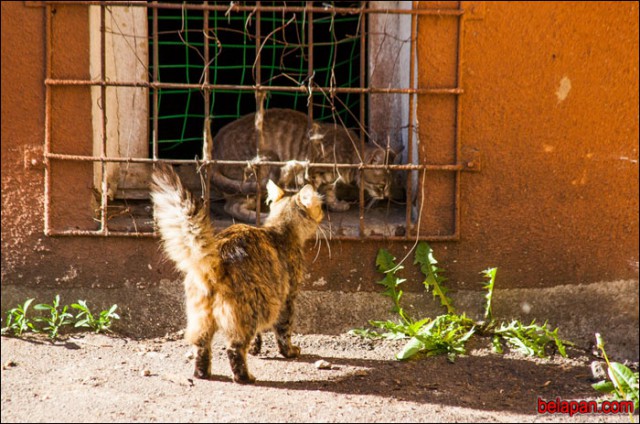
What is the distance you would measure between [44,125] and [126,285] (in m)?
1.11

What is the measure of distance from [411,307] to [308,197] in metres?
1.10

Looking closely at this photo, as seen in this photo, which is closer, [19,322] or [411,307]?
[19,322]

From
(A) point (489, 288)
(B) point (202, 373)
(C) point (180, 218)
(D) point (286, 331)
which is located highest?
(C) point (180, 218)

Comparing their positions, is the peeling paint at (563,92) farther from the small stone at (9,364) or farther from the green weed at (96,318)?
the small stone at (9,364)

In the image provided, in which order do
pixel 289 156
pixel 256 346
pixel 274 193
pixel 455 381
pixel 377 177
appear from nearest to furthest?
1. pixel 455 381
2. pixel 256 346
3. pixel 274 193
4. pixel 377 177
5. pixel 289 156

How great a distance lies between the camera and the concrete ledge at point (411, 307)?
4480mm

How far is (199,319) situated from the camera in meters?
3.49

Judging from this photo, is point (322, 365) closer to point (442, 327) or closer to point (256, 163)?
point (442, 327)

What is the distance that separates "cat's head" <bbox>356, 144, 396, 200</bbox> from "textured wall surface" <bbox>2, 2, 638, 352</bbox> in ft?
1.49

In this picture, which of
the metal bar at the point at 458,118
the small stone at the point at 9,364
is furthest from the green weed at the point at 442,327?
the small stone at the point at 9,364

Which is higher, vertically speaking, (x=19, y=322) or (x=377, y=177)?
(x=377, y=177)

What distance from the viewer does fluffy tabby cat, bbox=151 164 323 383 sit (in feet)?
10.8

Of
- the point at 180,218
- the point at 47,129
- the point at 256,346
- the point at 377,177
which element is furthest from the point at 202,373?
the point at 377,177

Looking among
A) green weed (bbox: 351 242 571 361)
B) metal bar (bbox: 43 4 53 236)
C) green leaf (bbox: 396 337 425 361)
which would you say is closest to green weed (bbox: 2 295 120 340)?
metal bar (bbox: 43 4 53 236)
